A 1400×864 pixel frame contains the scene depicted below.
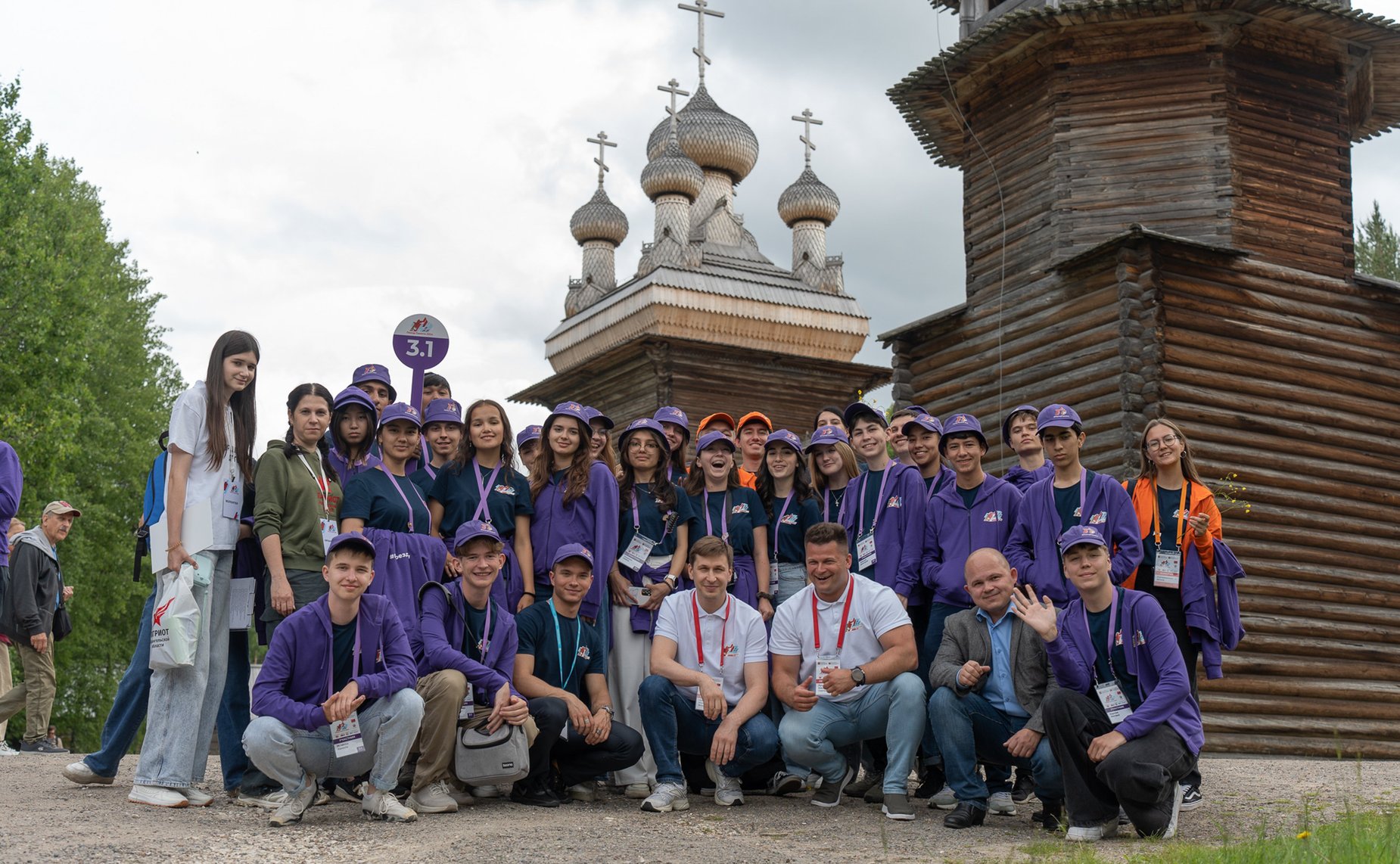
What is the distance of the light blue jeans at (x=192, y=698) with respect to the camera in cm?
614

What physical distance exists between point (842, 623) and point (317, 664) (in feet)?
8.45

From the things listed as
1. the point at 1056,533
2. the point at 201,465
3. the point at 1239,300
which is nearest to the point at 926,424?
the point at 1056,533

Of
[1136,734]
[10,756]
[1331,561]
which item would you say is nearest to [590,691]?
[1136,734]

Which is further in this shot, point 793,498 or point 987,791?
point 793,498

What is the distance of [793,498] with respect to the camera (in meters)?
7.72

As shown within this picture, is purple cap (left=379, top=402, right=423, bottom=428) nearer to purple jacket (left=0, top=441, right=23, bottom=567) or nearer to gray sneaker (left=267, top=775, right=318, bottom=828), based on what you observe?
gray sneaker (left=267, top=775, right=318, bottom=828)

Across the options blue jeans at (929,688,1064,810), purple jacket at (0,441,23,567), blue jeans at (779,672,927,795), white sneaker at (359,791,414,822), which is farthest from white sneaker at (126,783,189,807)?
blue jeans at (929,688,1064,810)

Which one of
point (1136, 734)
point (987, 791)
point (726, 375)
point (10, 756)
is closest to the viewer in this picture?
point (1136, 734)

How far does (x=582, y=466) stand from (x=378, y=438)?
1112mm

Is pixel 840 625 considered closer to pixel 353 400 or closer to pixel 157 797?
pixel 353 400

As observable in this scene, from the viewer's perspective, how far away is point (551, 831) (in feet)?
18.1

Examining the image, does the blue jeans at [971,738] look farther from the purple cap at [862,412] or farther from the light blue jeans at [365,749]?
the light blue jeans at [365,749]

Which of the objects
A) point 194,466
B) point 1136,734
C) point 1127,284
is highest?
point 1127,284

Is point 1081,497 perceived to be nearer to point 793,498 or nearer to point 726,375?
point 793,498
